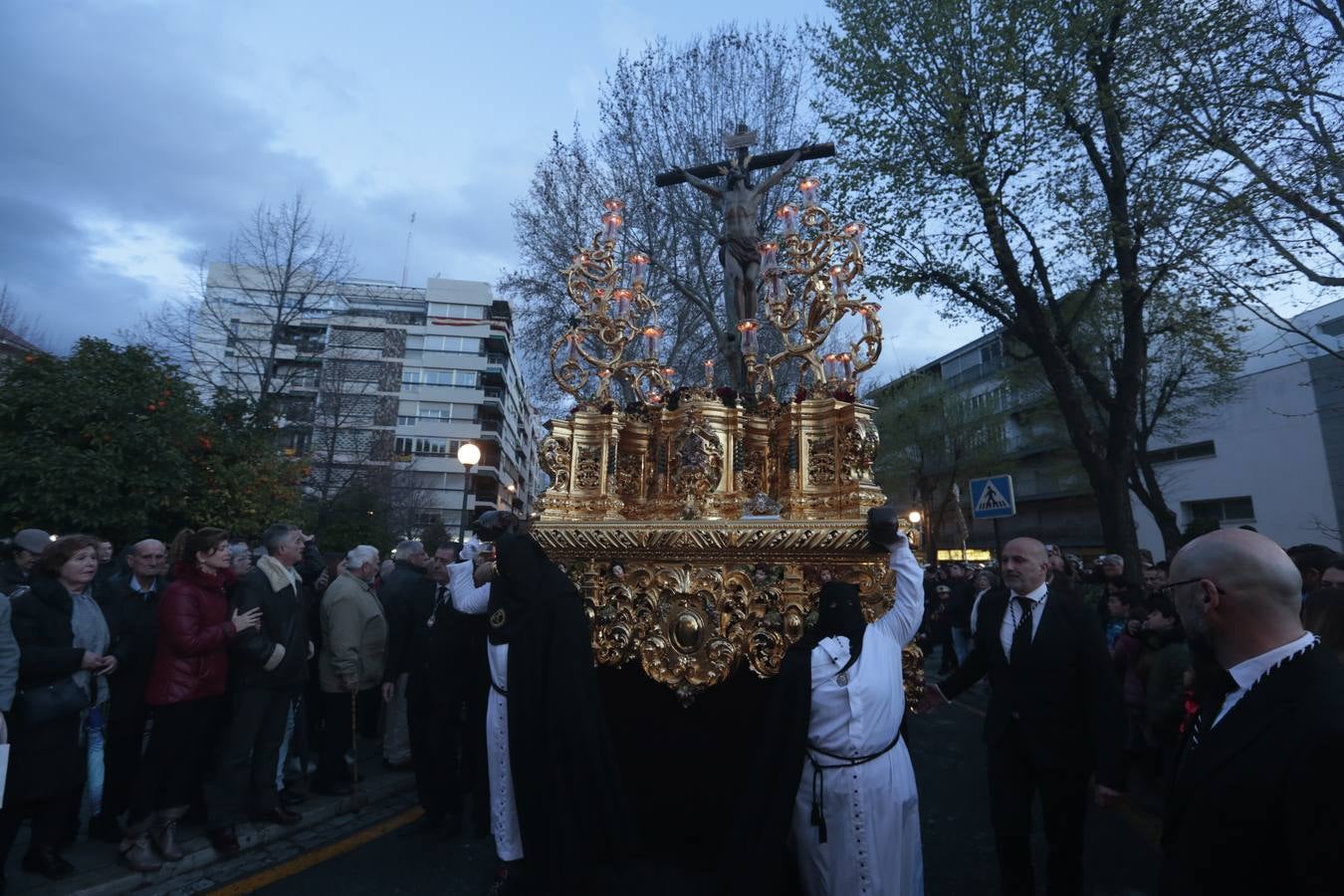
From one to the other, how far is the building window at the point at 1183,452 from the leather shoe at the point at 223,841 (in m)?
26.1

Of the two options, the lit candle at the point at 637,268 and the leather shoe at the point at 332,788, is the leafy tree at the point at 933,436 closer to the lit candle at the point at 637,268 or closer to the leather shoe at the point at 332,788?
the lit candle at the point at 637,268

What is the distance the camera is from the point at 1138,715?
5086 millimetres

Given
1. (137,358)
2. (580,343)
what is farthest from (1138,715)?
(137,358)

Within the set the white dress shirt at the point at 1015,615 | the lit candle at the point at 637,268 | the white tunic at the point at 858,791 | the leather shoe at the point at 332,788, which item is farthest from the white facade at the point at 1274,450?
the leather shoe at the point at 332,788

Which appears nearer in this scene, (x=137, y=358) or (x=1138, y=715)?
(x=1138, y=715)

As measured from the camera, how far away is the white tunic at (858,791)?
2.73 m

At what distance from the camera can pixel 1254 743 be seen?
4.84ft

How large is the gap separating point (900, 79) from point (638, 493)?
27.0 feet

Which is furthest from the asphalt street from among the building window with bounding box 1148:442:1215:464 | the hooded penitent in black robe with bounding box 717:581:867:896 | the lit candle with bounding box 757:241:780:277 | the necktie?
the building window with bounding box 1148:442:1215:464

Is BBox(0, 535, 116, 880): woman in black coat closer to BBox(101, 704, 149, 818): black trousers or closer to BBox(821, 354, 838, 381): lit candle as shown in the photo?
BBox(101, 704, 149, 818): black trousers

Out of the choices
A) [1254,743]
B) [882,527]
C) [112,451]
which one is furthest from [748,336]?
[112,451]

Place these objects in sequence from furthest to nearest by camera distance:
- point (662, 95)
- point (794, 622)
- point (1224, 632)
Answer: point (662, 95)
point (794, 622)
point (1224, 632)

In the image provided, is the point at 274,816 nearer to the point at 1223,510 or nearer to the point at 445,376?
the point at 1223,510

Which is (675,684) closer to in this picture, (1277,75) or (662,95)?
Answer: (1277,75)
